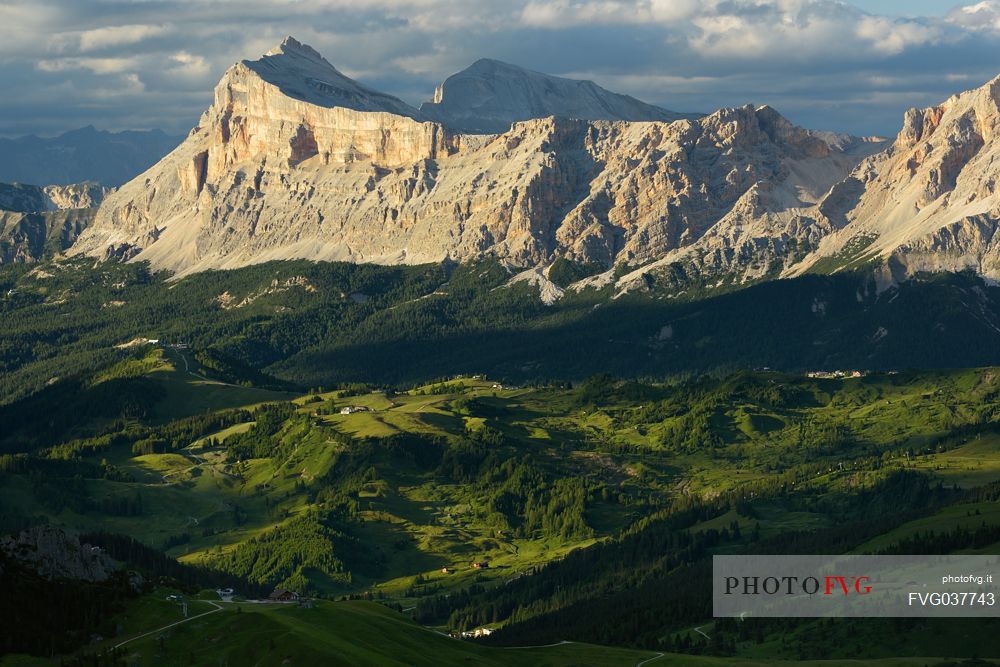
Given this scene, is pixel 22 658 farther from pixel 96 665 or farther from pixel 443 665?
pixel 443 665

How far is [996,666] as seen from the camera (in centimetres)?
19800

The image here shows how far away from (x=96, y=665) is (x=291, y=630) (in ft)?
64.9

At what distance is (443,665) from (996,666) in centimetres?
6178

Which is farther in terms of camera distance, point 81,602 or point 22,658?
point 81,602

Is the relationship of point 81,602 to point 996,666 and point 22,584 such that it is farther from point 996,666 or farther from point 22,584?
point 996,666

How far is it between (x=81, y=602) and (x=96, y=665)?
18148 millimetres

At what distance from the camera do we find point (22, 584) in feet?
638

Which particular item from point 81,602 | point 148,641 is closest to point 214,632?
point 148,641

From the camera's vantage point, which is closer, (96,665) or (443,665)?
(96,665)

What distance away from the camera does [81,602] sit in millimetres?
195500

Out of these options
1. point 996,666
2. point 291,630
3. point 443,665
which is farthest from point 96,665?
point 996,666

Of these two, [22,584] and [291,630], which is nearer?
[291,630]

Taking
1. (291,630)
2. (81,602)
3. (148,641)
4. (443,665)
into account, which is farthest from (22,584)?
(443,665)

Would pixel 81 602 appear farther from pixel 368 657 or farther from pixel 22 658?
pixel 368 657
